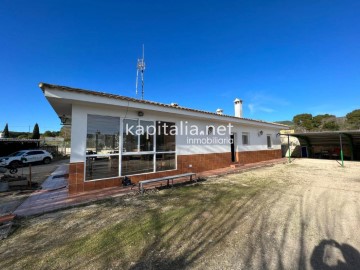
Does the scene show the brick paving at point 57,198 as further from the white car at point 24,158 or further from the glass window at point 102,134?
the white car at point 24,158

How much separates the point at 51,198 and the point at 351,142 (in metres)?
21.9

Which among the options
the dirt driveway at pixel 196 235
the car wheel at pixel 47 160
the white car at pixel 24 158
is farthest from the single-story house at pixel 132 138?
the car wheel at pixel 47 160

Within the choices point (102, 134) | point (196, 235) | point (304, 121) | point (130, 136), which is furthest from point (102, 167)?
point (304, 121)

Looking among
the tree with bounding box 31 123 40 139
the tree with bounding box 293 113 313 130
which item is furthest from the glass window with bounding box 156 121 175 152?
the tree with bounding box 293 113 313 130

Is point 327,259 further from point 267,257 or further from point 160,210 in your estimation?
point 160,210

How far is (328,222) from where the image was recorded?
4.16 metres

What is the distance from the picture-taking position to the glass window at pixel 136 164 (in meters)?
7.55

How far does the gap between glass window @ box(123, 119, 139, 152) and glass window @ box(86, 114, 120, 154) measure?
29cm

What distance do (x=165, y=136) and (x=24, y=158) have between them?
14587 mm

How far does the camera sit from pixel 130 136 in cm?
766

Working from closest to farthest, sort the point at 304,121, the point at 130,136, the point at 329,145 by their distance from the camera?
1. the point at 130,136
2. the point at 329,145
3. the point at 304,121

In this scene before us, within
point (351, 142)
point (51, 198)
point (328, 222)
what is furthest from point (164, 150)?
point (351, 142)

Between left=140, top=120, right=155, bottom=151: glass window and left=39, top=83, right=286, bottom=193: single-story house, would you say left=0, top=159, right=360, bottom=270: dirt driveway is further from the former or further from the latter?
left=140, top=120, right=155, bottom=151: glass window

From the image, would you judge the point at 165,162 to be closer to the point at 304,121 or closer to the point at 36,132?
the point at 36,132
